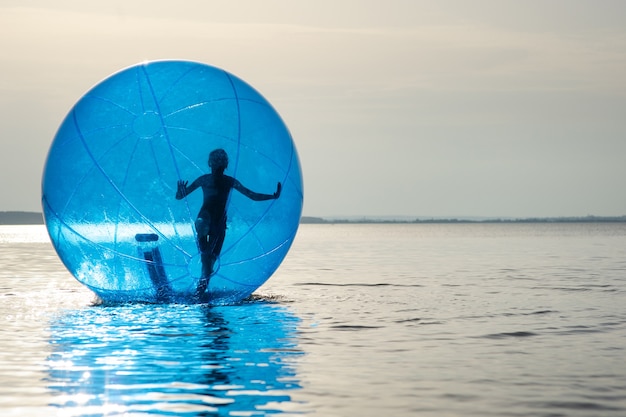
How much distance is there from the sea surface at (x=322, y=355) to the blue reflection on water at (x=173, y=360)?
0.9 inches

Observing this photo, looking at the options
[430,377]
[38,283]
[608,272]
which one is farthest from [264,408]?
[608,272]

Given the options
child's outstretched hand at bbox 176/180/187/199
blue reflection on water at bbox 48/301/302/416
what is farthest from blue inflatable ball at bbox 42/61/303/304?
blue reflection on water at bbox 48/301/302/416

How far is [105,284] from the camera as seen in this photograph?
1571cm

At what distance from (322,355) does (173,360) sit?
1.63 m

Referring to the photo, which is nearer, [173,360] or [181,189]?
[173,360]

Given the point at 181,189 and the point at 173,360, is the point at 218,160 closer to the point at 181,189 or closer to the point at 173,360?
the point at 181,189

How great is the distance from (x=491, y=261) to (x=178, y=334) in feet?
77.0

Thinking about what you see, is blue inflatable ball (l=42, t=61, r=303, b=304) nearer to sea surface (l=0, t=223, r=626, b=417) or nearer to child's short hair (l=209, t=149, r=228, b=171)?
child's short hair (l=209, t=149, r=228, b=171)

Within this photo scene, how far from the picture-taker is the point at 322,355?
1156 cm

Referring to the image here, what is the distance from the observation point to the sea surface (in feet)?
29.7

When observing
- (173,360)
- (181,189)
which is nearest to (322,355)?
(173,360)

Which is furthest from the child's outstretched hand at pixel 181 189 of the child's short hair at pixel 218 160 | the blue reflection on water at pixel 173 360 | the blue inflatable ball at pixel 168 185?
the blue reflection on water at pixel 173 360

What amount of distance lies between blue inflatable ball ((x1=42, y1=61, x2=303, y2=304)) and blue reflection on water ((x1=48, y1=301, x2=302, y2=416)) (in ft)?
2.08

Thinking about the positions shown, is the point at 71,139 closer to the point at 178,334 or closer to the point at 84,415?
the point at 178,334
